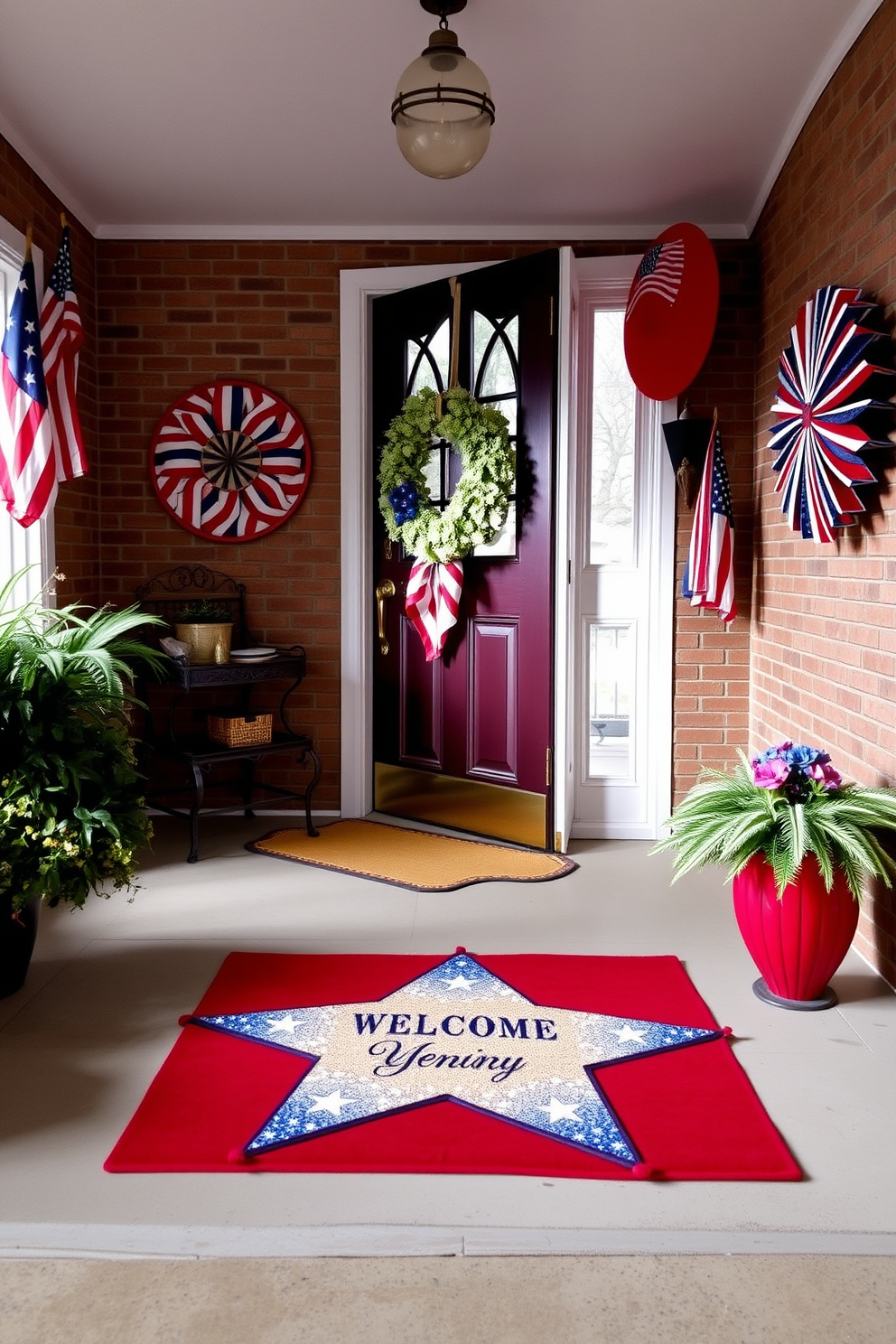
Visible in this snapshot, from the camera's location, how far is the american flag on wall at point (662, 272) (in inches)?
152

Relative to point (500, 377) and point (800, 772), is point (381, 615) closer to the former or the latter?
point (500, 377)

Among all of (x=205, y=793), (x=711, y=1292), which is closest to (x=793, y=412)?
(x=711, y=1292)

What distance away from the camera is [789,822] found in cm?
259

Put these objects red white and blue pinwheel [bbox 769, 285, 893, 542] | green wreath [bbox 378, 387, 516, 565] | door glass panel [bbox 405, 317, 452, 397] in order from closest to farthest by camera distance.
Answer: red white and blue pinwheel [bbox 769, 285, 893, 542], green wreath [bbox 378, 387, 516, 565], door glass panel [bbox 405, 317, 452, 397]

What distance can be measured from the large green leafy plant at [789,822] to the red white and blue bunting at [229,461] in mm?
2516

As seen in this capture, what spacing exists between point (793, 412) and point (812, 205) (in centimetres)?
75

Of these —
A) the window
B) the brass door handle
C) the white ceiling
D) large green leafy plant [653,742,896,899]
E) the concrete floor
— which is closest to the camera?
the concrete floor

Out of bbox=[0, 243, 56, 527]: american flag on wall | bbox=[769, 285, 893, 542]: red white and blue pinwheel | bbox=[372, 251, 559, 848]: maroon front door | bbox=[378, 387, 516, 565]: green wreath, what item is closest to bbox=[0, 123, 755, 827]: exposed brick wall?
bbox=[372, 251, 559, 848]: maroon front door

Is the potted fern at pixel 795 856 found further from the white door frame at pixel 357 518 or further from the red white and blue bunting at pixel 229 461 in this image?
the red white and blue bunting at pixel 229 461

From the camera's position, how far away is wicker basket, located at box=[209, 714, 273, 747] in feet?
13.8

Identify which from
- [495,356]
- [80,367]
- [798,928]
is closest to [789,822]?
[798,928]

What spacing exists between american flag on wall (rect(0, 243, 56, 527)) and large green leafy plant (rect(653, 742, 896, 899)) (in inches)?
92.9

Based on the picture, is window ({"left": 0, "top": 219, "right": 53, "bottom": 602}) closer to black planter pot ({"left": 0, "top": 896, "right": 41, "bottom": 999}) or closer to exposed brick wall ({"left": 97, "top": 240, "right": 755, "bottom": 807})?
exposed brick wall ({"left": 97, "top": 240, "right": 755, "bottom": 807})

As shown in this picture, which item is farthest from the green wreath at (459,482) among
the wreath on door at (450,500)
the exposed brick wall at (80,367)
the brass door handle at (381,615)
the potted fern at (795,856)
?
the potted fern at (795,856)
